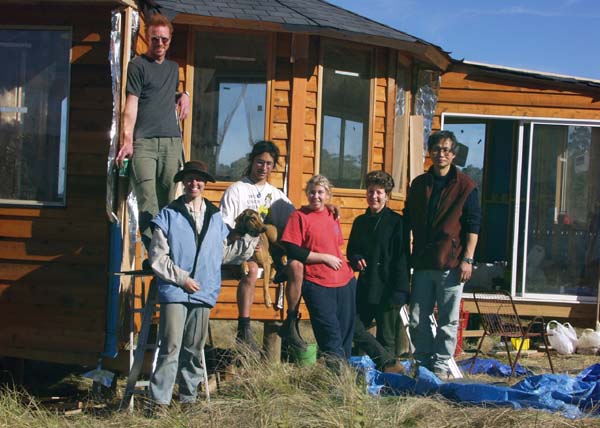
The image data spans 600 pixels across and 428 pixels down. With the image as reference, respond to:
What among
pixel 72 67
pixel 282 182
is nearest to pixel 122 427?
pixel 72 67

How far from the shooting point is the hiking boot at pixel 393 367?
21.2ft

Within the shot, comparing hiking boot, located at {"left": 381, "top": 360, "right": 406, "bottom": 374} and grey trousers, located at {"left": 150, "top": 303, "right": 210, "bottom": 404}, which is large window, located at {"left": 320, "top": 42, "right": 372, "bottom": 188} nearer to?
hiking boot, located at {"left": 381, "top": 360, "right": 406, "bottom": 374}

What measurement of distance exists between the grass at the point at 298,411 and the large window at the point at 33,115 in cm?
186

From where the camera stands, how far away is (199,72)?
8.14 metres

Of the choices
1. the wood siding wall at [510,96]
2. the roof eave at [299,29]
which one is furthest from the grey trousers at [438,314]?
the wood siding wall at [510,96]

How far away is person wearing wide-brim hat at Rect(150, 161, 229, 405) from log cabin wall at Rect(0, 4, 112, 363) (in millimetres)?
1414

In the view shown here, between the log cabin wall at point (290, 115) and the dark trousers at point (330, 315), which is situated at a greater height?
the log cabin wall at point (290, 115)

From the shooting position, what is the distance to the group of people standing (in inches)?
237

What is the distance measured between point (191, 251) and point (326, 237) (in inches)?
50.8

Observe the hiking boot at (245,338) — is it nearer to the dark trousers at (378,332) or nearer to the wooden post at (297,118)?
the dark trousers at (378,332)

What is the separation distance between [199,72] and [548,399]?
4.47 meters

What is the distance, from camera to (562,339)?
931 cm

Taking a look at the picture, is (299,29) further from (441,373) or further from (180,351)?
(180,351)

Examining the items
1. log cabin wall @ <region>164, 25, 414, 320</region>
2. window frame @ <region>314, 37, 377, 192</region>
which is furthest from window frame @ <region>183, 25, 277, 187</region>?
window frame @ <region>314, 37, 377, 192</region>
